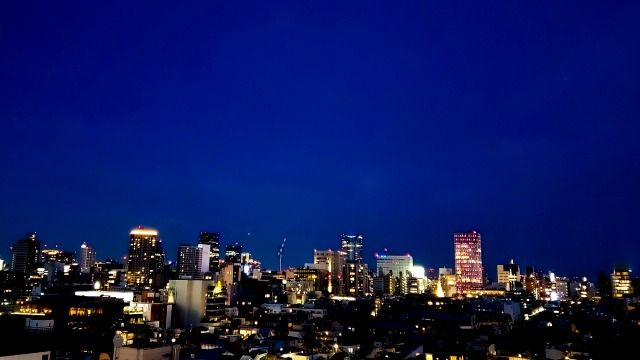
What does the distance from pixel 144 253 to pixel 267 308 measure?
73419mm

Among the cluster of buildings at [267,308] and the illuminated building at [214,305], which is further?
the illuminated building at [214,305]

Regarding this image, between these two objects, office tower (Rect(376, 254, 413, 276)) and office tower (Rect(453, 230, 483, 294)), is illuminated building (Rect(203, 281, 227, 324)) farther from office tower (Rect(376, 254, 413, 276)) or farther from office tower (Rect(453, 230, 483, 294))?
office tower (Rect(376, 254, 413, 276))

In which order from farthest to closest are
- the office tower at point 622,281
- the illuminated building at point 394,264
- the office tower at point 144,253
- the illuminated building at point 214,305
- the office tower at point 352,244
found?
1. the office tower at point 352,244
2. the illuminated building at point 394,264
3. the office tower at point 144,253
4. the office tower at point 622,281
5. the illuminated building at point 214,305

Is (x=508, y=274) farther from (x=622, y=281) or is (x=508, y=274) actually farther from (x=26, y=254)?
(x=26, y=254)

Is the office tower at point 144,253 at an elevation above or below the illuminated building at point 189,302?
above

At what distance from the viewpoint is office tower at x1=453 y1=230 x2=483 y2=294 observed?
13238 cm

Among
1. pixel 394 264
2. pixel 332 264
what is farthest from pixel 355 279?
pixel 394 264

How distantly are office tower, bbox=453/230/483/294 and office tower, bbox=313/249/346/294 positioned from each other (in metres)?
31.3

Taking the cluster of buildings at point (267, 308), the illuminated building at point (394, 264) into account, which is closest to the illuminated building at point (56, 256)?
the cluster of buildings at point (267, 308)

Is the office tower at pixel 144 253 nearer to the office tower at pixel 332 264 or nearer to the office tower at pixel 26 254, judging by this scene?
the office tower at pixel 26 254

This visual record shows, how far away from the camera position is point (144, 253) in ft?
433

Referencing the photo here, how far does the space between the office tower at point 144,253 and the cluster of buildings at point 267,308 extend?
30 centimetres

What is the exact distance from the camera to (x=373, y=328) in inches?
2200

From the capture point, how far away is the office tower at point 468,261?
132 meters
